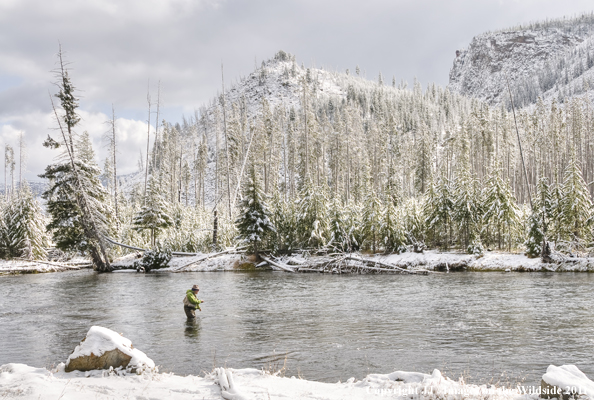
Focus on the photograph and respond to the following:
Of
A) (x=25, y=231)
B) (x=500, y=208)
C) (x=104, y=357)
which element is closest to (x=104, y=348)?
(x=104, y=357)

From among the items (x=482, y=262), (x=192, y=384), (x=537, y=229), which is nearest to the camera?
(x=192, y=384)

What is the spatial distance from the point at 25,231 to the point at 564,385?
4917cm

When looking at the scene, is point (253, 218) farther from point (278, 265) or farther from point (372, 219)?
point (372, 219)

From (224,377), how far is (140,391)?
1361 millimetres

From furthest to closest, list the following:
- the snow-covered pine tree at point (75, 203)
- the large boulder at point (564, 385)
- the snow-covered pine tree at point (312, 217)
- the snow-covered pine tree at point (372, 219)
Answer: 1. the snow-covered pine tree at point (312, 217)
2. the snow-covered pine tree at point (372, 219)
3. the snow-covered pine tree at point (75, 203)
4. the large boulder at point (564, 385)

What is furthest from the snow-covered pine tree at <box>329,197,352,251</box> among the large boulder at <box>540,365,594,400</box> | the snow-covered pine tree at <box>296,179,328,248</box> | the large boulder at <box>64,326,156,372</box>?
the large boulder at <box>540,365,594,400</box>

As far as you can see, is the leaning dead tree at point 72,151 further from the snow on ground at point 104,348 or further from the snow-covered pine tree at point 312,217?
the snow on ground at point 104,348

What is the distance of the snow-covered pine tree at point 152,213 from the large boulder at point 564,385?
144 ft

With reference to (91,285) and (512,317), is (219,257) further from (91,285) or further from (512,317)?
(512,317)

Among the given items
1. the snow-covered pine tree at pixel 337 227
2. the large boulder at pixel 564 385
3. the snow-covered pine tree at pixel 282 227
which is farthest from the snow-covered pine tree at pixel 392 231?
the large boulder at pixel 564 385

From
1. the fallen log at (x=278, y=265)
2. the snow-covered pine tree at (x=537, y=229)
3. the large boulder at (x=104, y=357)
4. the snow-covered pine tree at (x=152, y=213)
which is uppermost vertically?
the snow-covered pine tree at (x=152, y=213)

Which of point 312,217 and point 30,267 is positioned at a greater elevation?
point 312,217

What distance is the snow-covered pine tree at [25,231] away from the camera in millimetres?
42531

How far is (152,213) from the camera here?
45.2m
